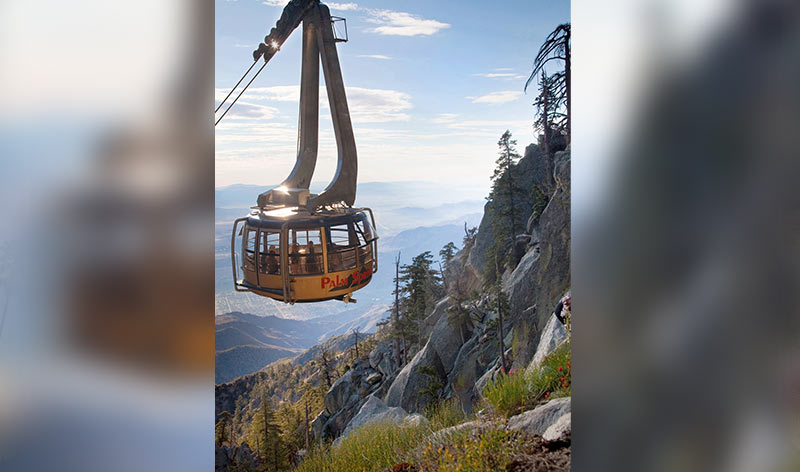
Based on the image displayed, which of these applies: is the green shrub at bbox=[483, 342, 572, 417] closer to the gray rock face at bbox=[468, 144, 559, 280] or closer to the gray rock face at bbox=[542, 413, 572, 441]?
the gray rock face at bbox=[542, 413, 572, 441]

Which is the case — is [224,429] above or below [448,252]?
below

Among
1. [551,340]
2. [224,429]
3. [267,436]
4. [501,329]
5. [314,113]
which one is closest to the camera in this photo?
[314,113]

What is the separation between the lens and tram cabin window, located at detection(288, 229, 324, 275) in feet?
6.79

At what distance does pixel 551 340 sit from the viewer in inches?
113

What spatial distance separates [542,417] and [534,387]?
35cm

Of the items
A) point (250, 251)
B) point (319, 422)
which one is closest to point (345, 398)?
point (319, 422)

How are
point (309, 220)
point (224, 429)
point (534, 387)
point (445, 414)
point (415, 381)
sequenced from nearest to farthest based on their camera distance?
point (309, 220)
point (534, 387)
point (445, 414)
point (224, 429)
point (415, 381)

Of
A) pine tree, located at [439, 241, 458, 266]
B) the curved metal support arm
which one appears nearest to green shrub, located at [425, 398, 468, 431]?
pine tree, located at [439, 241, 458, 266]

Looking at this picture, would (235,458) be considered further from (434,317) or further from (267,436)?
(434,317)

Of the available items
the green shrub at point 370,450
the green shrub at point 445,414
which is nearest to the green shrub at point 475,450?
the green shrub at point 370,450
